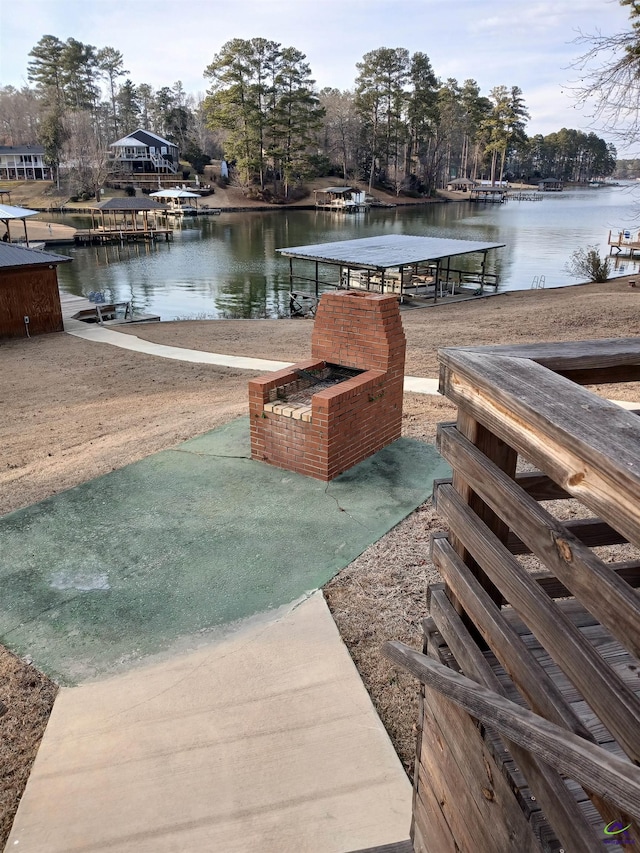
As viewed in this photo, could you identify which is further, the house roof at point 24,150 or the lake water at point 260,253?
the house roof at point 24,150

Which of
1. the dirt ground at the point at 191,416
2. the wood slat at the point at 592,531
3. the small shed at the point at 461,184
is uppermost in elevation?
the small shed at the point at 461,184

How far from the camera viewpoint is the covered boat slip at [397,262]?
2316 centimetres

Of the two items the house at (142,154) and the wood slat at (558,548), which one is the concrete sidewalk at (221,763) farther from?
the house at (142,154)

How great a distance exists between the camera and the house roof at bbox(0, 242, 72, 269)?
18125 millimetres

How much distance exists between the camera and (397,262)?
2219 centimetres

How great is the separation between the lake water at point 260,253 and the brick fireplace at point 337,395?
30.6ft

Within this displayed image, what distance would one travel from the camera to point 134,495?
19.9ft

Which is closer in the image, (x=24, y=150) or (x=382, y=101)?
(x=24, y=150)

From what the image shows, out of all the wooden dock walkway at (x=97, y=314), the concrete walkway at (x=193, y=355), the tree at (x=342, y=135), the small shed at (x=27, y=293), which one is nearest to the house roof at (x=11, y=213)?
the wooden dock walkway at (x=97, y=314)

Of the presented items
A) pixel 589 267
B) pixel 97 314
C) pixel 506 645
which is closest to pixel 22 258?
pixel 97 314

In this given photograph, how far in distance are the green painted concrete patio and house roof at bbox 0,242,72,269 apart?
46.0 feet

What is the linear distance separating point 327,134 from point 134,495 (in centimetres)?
9838

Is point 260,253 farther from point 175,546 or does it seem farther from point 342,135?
point 342,135

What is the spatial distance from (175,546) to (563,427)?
172 inches
